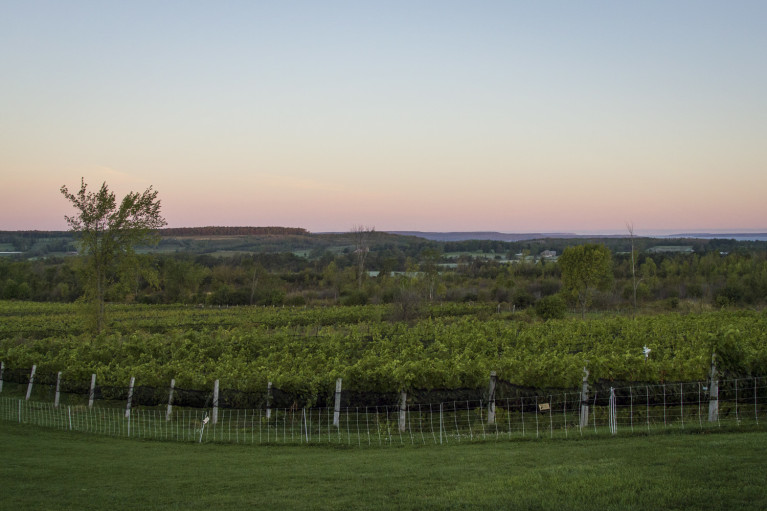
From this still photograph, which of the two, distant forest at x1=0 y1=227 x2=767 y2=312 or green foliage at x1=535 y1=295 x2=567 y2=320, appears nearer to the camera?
green foliage at x1=535 y1=295 x2=567 y2=320

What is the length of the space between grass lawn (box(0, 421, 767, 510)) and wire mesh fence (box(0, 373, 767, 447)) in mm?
1472

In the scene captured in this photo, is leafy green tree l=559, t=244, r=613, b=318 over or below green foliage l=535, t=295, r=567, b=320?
over

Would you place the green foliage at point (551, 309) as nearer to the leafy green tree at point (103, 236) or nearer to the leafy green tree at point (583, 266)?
the leafy green tree at point (583, 266)

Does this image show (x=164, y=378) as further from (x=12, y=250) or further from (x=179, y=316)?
(x=12, y=250)

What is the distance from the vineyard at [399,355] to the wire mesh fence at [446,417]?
0.51 m

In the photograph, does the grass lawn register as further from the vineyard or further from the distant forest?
the distant forest

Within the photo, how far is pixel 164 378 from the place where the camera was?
18719 millimetres

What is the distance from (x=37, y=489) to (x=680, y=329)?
2729 cm

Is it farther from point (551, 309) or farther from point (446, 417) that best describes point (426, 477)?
point (551, 309)

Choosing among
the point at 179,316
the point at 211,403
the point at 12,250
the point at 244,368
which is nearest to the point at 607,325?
the point at 244,368

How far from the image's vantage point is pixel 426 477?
8.46 m

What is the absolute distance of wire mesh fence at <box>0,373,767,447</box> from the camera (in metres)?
12.8

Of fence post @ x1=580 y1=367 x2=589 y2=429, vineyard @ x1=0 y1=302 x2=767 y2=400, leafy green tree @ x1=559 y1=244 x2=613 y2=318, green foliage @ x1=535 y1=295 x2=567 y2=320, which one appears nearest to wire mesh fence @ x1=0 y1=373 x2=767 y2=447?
fence post @ x1=580 y1=367 x2=589 y2=429

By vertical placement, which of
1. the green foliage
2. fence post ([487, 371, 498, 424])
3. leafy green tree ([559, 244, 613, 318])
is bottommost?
the green foliage
